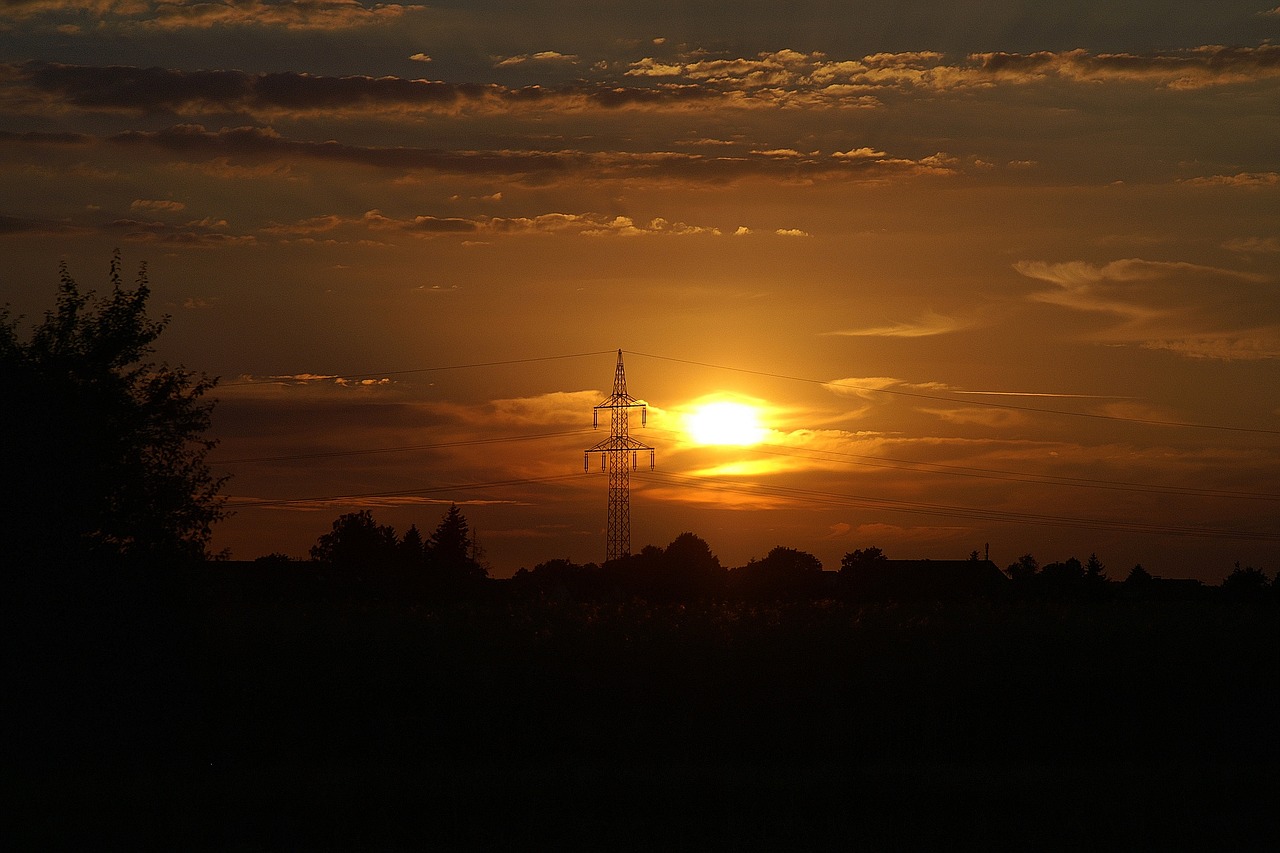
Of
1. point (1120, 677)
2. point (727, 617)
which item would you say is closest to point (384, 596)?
point (727, 617)

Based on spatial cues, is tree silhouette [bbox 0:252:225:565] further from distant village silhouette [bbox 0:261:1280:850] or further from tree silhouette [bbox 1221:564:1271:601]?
tree silhouette [bbox 1221:564:1271:601]

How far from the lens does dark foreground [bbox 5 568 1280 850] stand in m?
20.5

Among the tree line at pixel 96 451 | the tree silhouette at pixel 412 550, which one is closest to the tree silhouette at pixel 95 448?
the tree line at pixel 96 451

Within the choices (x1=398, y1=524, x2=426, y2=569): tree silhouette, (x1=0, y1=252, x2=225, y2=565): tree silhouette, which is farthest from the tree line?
(x1=398, y1=524, x2=426, y2=569): tree silhouette

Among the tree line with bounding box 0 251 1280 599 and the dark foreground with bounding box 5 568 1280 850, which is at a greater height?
the tree line with bounding box 0 251 1280 599

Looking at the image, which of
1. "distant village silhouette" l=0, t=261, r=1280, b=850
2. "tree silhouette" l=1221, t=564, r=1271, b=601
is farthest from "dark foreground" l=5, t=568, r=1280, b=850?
"tree silhouette" l=1221, t=564, r=1271, b=601

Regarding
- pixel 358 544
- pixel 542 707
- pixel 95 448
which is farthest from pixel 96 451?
pixel 358 544

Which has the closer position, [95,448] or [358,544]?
[95,448]

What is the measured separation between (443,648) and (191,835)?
13.8m

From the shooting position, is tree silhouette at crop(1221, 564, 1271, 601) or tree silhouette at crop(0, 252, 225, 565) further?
tree silhouette at crop(1221, 564, 1271, 601)

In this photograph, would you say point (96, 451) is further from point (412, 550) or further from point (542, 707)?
point (412, 550)

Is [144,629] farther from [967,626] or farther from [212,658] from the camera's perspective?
[967,626]

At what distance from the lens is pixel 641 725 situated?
30281 mm

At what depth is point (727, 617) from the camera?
121 feet
